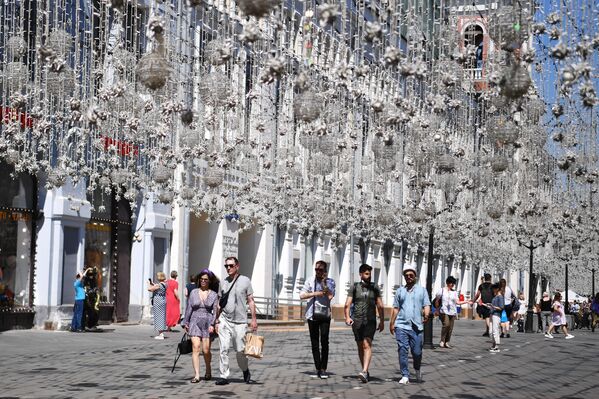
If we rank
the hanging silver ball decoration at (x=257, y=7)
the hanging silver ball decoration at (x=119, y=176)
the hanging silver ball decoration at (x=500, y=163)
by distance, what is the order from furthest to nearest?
the hanging silver ball decoration at (x=119, y=176), the hanging silver ball decoration at (x=500, y=163), the hanging silver ball decoration at (x=257, y=7)

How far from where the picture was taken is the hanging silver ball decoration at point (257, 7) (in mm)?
11383

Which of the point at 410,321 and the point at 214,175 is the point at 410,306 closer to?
the point at 410,321

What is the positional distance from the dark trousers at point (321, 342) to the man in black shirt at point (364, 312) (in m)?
0.52

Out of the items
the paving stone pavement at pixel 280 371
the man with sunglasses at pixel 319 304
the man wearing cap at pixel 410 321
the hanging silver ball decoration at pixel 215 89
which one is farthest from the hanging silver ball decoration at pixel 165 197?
the man wearing cap at pixel 410 321

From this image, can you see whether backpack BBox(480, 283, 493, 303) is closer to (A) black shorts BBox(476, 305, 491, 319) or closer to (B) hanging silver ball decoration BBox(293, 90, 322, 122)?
(A) black shorts BBox(476, 305, 491, 319)

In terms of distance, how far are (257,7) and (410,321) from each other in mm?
8995

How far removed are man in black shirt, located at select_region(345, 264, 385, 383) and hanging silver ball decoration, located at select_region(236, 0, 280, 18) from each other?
8607mm

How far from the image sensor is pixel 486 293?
113ft

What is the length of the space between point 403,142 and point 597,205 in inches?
753

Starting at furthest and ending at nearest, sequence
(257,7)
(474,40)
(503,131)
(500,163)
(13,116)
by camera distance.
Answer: (13,116), (500,163), (474,40), (503,131), (257,7)

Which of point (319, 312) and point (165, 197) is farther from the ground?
point (165, 197)

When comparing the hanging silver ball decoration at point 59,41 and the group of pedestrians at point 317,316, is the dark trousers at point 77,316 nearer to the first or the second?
the hanging silver ball decoration at point 59,41

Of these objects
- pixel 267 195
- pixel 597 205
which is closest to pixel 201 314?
pixel 267 195

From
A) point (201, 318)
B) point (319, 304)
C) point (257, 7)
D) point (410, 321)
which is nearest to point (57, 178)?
point (319, 304)
